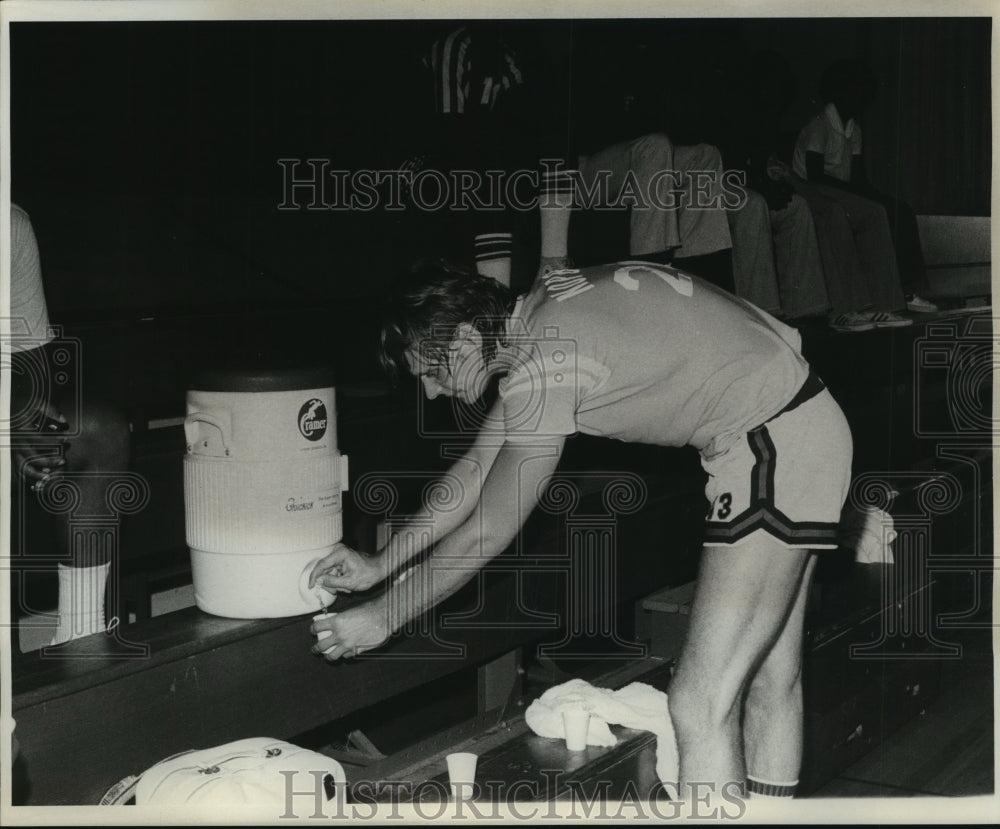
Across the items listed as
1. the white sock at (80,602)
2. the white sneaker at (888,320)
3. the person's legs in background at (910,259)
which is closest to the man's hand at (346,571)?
the white sock at (80,602)

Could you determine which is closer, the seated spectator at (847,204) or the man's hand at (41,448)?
the man's hand at (41,448)

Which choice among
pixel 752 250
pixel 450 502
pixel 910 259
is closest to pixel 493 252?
pixel 450 502

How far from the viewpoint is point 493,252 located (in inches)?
134

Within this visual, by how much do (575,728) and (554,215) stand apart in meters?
1.78

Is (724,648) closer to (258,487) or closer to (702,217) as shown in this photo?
(258,487)

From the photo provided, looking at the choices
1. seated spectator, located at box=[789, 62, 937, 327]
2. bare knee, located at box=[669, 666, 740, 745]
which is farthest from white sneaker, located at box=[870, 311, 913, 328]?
bare knee, located at box=[669, 666, 740, 745]

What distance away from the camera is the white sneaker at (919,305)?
6469 mm

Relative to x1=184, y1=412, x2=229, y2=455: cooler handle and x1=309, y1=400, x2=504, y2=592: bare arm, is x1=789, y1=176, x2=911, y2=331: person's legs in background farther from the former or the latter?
x1=184, y1=412, x2=229, y2=455: cooler handle

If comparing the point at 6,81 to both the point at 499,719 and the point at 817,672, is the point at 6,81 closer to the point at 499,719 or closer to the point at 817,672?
the point at 499,719

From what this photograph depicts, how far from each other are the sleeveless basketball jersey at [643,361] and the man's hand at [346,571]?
605mm

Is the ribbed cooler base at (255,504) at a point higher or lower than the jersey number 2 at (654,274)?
lower

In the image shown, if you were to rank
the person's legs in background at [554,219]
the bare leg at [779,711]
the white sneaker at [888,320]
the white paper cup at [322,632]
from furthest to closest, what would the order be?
the white sneaker at [888,320] → the person's legs in background at [554,219] → the bare leg at [779,711] → the white paper cup at [322,632]

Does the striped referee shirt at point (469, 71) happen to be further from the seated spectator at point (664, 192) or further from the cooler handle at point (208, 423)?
the cooler handle at point (208, 423)

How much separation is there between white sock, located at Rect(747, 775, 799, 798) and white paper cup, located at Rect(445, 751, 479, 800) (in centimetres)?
68
